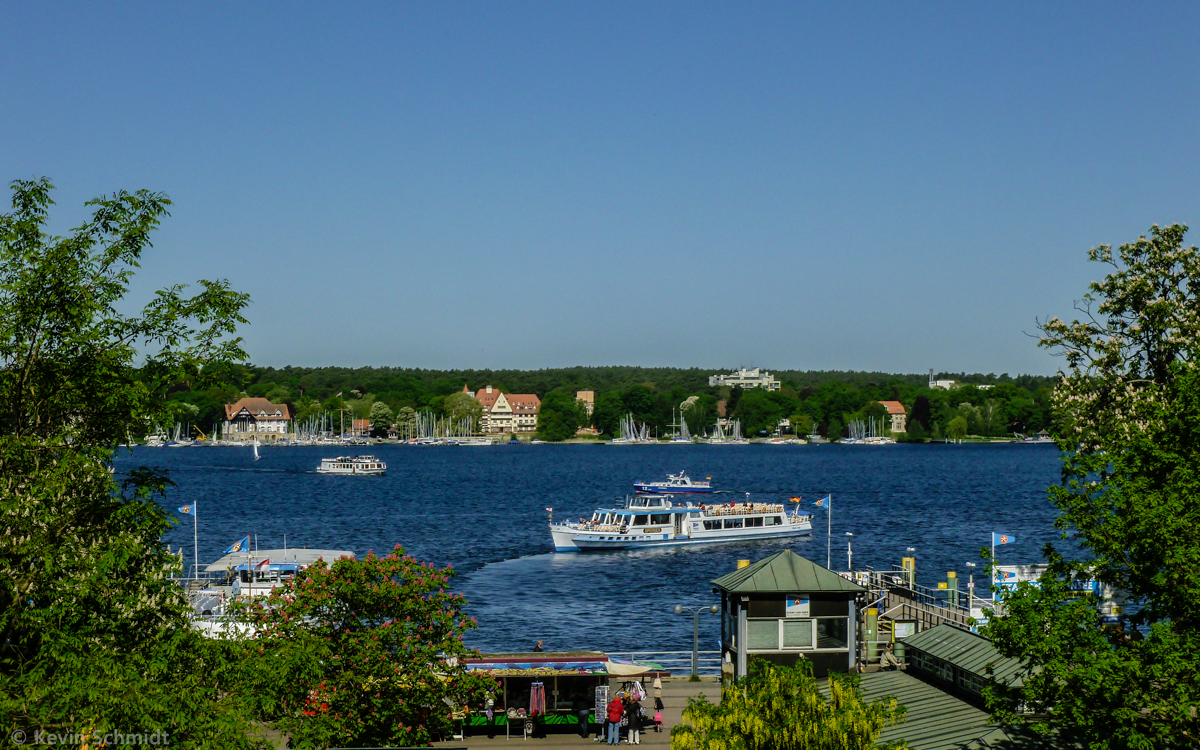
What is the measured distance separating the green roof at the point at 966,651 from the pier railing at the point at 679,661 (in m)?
11.9

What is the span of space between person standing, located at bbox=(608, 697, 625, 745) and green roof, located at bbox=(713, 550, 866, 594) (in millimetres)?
3826

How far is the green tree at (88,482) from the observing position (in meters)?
14.3

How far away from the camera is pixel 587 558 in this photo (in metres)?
81.6

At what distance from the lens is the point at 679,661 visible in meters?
43.6

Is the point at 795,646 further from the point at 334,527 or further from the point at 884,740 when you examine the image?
the point at 334,527

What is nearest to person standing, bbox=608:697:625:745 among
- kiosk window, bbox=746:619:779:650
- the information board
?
kiosk window, bbox=746:619:779:650

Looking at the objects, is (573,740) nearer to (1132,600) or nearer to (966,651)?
(966,651)

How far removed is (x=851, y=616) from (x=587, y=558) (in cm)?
5702

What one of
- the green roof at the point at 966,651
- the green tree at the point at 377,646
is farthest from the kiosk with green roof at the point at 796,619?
the green tree at the point at 377,646

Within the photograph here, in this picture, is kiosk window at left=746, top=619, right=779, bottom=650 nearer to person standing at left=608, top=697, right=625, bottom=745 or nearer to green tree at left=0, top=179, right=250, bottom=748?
person standing at left=608, top=697, right=625, bottom=745

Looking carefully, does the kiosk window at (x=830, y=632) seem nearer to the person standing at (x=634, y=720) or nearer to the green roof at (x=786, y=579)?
the green roof at (x=786, y=579)

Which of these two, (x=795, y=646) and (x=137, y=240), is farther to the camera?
(x=795, y=646)

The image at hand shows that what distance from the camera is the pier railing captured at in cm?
3631

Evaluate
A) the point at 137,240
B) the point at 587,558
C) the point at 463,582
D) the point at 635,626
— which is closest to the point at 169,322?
the point at 137,240
